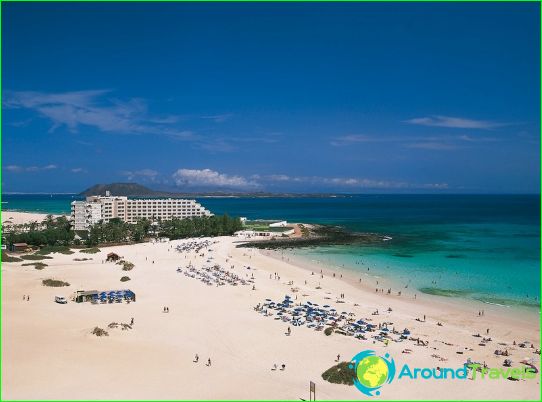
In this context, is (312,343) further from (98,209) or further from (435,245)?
(98,209)

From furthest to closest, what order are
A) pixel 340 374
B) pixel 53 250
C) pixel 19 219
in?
pixel 19 219 → pixel 53 250 → pixel 340 374

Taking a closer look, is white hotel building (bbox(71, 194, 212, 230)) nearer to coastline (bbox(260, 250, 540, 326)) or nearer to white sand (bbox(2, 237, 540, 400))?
coastline (bbox(260, 250, 540, 326))

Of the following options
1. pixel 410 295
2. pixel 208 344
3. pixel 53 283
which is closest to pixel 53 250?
pixel 53 283

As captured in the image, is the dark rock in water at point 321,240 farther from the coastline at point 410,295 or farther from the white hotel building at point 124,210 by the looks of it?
the white hotel building at point 124,210

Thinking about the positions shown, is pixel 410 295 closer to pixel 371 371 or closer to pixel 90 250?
pixel 371 371

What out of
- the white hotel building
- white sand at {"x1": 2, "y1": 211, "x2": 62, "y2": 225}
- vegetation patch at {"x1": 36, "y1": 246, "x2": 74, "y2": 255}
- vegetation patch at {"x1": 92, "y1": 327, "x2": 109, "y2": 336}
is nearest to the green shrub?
vegetation patch at {"x1": 36, "y1": 246, "x2": 74, "y2": 255}
